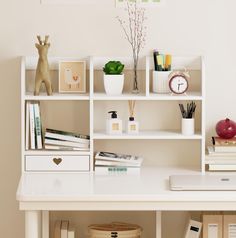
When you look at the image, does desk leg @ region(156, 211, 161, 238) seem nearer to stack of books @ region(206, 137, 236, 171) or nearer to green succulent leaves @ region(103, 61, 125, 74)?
stack of books @ region(206, 137, 236, 171)

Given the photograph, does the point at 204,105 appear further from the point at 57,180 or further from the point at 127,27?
the point at 57,180

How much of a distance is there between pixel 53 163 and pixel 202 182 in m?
0.72

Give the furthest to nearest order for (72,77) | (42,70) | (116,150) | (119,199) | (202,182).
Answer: (116,150) → (72,77) → (42,70) → (202,182) → (119,199)

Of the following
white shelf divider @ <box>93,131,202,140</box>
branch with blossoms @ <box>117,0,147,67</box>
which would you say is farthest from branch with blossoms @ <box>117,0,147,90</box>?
white shelf divider @ <box>93,131,202,140</box>

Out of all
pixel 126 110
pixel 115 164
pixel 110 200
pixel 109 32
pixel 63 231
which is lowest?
pixel 63 231

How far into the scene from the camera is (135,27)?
11.8 feet

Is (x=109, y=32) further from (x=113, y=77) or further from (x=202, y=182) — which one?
(x=202, y=182)

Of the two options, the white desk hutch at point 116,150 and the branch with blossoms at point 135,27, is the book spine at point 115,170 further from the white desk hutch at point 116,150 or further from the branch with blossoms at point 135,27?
the branch with blossoms at point 135,27

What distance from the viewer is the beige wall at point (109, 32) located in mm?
3584

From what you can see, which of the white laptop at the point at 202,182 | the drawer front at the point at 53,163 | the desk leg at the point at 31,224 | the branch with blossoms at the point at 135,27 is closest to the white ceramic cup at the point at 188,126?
the white laptop at the point at 202,182

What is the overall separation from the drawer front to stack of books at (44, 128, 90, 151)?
1.9 inches

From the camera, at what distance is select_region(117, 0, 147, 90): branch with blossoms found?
11.7 ft

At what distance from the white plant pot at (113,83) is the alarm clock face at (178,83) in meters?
0.23

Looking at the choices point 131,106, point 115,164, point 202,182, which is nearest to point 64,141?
point 115,164
